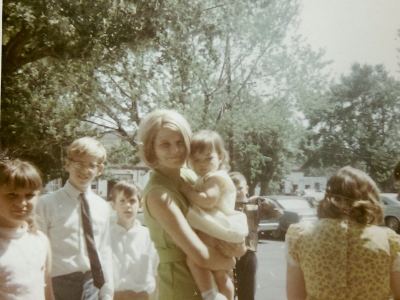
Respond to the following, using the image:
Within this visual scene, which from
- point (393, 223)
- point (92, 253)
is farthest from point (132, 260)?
point (393, 223)

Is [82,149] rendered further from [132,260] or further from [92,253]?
[132,260]

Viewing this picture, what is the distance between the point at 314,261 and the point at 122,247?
1167 millimetres

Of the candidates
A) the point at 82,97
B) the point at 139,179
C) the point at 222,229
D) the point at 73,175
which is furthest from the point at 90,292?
the point at 82,97

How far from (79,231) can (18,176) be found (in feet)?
1.51

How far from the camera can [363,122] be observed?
394cm

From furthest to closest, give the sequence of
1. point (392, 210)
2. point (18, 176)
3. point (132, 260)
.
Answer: point (392, 210) → point (132, 260) → point (18, 176)

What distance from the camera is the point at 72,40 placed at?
2814 mm

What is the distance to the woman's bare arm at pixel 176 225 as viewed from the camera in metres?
0.86

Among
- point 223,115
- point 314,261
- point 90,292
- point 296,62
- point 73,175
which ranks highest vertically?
point 296,62

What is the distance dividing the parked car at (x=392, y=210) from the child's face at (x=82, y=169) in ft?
11.6

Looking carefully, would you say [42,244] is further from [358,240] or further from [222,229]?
[358,240]

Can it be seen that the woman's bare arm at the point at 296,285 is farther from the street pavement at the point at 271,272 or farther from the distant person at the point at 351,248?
the street pavement at the point at 271,272

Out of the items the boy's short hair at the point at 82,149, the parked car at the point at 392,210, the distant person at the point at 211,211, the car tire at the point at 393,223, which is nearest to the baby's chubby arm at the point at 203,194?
the distant person at the point at 211,211

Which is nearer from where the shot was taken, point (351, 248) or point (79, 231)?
point (351, 248)
